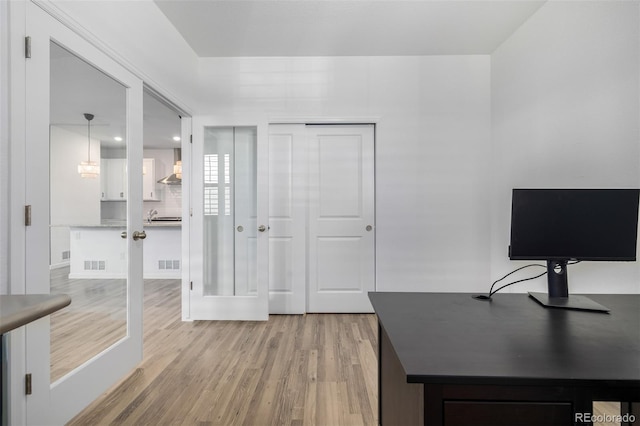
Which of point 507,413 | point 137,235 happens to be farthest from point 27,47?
point 507,413

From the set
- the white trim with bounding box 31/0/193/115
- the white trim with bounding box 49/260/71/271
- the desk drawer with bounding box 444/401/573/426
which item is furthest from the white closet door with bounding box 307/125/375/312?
the desk drawer with bounding box 444/401/573/426

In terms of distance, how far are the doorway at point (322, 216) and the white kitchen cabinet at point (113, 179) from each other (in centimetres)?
148

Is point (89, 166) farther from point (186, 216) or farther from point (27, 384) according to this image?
point (186, 216)

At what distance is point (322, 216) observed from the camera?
3.34 meters

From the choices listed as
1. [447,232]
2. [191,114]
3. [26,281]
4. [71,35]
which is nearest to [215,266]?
[191,114]

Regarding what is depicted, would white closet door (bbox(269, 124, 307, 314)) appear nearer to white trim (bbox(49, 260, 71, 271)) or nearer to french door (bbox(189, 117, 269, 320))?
french door (bbox(189, 117, 269, 320))

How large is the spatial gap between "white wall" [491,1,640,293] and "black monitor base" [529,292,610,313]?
3.03 ft

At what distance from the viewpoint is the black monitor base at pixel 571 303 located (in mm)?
1140

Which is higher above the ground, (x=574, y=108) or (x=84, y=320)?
(x=574, y=108)

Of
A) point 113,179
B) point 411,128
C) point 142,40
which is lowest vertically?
point 113,179

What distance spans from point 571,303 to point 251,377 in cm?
188

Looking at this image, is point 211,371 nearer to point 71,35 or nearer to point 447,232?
point 71,35

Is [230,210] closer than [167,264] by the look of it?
Yes

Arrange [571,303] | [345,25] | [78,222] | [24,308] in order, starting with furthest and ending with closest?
[345,25] < [78,222] < [571,303] < [24,308]
